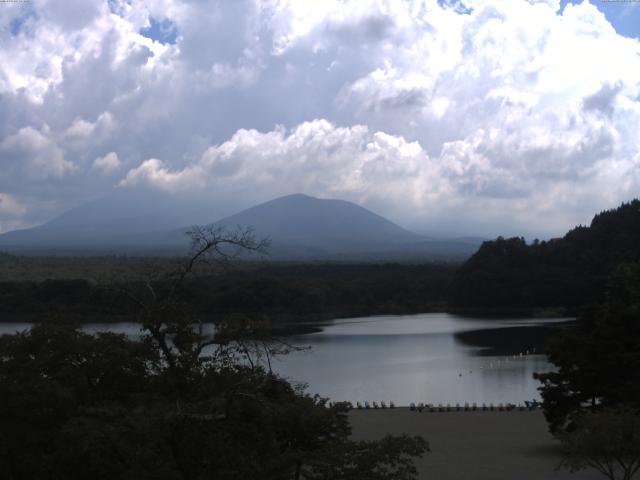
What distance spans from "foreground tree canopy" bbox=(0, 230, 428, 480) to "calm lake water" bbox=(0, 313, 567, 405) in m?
7.11

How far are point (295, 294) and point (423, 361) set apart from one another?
21.5m

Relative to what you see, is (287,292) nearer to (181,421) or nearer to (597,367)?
(597,367)

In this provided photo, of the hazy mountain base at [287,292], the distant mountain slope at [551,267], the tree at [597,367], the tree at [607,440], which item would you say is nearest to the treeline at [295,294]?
the hazy mountain base at [287,292]

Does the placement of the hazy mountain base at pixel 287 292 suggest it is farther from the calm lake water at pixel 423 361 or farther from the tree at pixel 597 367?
the tree at pixel 597 367

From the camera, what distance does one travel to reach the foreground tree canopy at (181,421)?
195 inches

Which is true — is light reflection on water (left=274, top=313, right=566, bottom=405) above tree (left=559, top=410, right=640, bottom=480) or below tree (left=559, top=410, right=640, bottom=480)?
below

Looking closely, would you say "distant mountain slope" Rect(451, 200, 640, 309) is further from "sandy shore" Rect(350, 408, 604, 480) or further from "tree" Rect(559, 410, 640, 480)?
"tree" Rect(559, 410, 640, 480)

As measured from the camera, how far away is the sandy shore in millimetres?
11258

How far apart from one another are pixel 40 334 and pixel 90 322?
31612 mm

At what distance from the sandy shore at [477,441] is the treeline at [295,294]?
67.2ft

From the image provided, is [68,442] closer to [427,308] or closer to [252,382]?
[252,382]

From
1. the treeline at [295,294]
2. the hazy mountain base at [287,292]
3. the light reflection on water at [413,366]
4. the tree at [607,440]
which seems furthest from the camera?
the hazy mountain base at [287,292]

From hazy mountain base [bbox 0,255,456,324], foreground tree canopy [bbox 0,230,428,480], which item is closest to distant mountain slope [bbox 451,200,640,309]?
hazy mountain base [bbox 0,255,456,324]

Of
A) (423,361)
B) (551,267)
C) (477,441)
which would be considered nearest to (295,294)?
(551,267)
